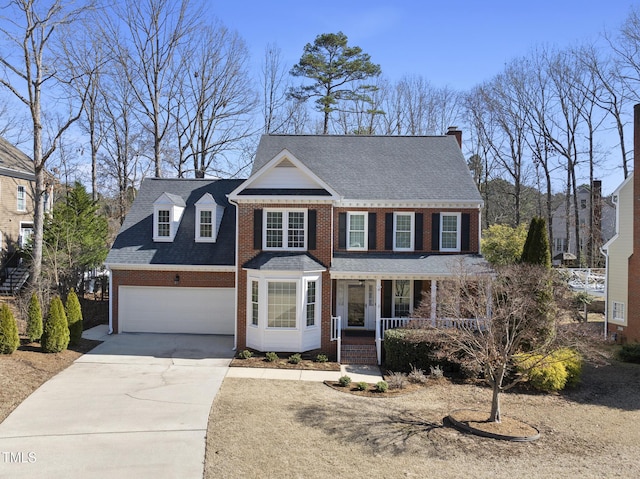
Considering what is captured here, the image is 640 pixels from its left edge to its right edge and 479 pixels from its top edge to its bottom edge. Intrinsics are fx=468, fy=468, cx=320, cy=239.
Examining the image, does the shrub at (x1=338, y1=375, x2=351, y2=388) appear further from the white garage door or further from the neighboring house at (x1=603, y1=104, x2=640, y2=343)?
the neighboring house at (x1=603, y1=104, x2=640, y2=343)

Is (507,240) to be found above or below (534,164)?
below

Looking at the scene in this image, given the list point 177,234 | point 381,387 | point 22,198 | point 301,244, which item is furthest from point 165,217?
point 22,198

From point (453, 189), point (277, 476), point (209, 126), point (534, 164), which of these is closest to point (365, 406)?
point (277, 476)

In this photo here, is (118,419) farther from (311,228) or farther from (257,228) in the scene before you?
(311,228)

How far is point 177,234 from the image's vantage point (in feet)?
66.5

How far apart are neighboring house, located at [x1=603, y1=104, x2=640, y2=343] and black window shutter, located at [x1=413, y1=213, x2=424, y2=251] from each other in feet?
28.6

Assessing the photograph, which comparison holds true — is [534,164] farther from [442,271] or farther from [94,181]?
[94,181]

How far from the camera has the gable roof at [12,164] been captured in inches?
1096

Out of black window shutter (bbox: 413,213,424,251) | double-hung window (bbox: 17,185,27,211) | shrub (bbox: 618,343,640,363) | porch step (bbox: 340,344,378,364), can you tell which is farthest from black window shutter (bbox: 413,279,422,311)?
double-hung window (bbox: 17,185,27,211)

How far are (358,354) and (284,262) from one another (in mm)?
4289

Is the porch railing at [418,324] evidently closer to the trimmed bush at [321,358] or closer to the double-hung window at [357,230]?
the trimmed bush at [321,358]

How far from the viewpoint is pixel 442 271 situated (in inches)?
682

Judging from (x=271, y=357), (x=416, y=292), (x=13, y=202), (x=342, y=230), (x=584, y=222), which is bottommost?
(x=271, y=357)

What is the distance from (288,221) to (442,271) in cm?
597
